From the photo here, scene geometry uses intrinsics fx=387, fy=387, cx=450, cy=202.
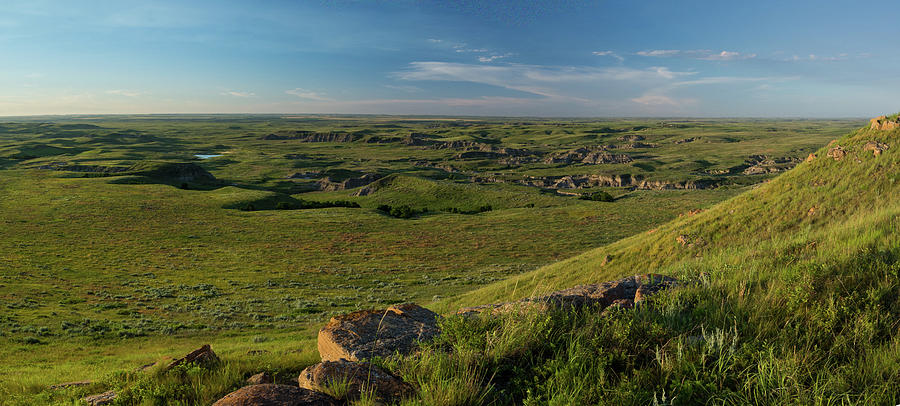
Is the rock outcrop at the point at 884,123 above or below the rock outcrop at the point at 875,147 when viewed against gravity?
above

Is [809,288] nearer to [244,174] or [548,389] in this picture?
[548,389]

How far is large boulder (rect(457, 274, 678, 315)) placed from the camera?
18.0 feet

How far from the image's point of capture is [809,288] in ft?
15.6

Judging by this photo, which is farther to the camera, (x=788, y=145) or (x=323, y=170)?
(x=788, y=145)

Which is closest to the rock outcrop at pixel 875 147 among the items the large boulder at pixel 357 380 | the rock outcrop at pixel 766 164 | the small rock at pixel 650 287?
the small rock at pixel 650 287

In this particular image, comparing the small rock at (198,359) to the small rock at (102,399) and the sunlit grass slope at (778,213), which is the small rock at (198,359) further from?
the sunlit grass slope at (778,213)

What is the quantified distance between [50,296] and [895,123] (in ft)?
155

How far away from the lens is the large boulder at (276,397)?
3.86m

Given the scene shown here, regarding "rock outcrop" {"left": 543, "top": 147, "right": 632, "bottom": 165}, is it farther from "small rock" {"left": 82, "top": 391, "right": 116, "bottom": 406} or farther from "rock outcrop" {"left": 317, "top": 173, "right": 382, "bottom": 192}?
"small rock" {"left": 82, "top": 391, "right": 116, "bottom": 406}

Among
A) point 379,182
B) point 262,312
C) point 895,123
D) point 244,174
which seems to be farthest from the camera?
point 244,174

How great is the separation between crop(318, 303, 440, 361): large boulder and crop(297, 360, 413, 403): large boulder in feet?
2.37

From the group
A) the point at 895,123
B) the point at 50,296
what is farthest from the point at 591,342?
the point at 50,296

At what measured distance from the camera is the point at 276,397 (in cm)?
392

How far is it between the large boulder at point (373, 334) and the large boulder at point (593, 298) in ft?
2.52
